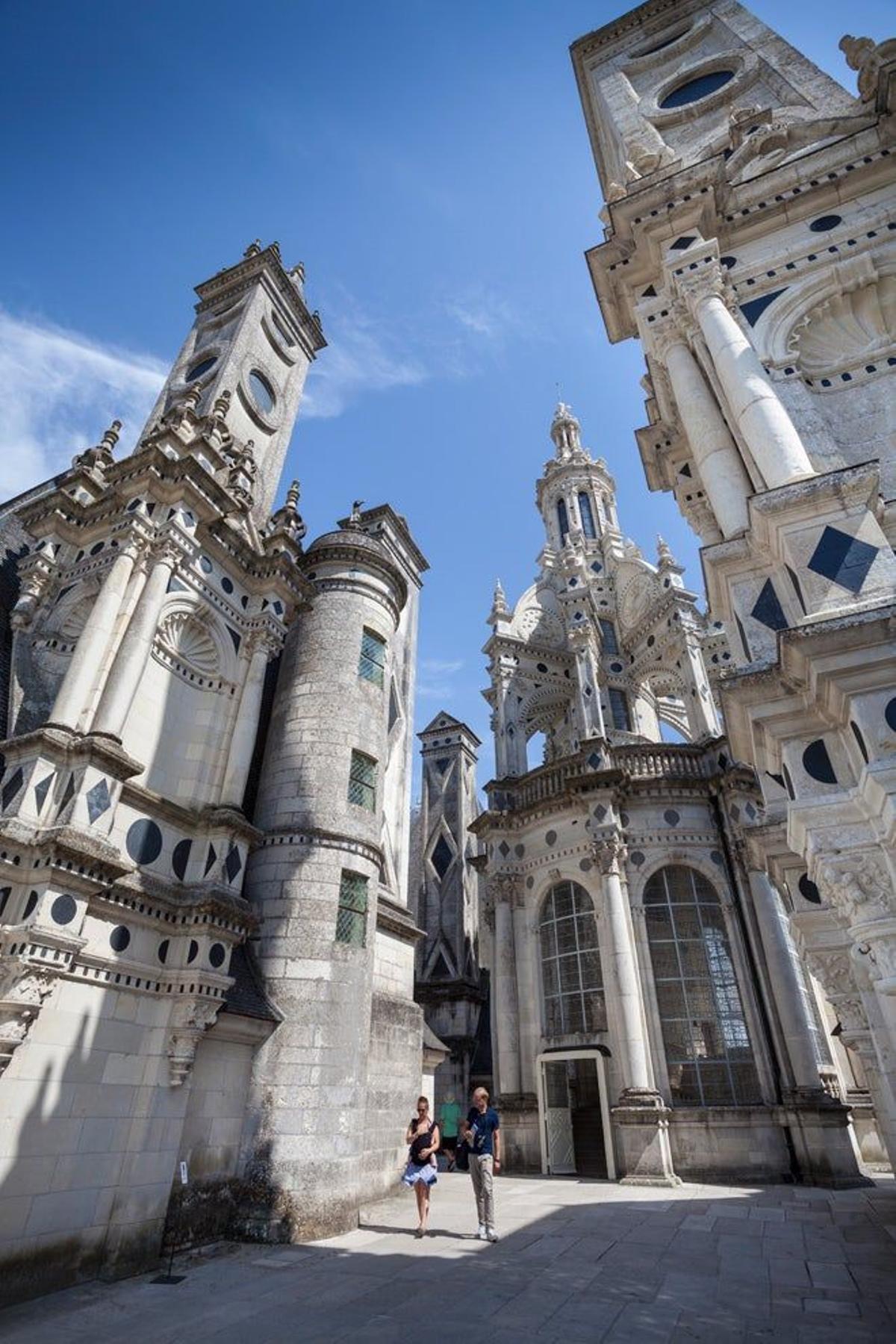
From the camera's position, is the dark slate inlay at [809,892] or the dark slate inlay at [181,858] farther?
the dark slate inlay at [181,858]

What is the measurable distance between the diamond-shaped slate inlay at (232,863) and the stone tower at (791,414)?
289 inches

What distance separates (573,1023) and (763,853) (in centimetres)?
1107

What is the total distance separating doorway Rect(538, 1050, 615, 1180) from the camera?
16453mm

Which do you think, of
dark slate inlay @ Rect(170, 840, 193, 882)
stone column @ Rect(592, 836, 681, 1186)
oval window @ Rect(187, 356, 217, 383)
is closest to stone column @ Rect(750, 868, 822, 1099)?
stone column @ Rect(592, 836, 681, 1186)

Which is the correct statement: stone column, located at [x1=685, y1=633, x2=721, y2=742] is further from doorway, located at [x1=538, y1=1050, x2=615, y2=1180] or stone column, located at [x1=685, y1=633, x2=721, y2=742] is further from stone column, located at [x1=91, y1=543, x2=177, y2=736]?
stone column, located at [x1=91, y1=543, x2=177, y2=736]

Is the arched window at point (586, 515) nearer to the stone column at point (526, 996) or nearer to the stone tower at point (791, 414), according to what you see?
the stone tower at point (791, 414)

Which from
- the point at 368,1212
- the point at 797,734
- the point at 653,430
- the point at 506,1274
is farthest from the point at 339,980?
the point at 653,430

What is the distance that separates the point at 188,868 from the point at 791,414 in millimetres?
9979

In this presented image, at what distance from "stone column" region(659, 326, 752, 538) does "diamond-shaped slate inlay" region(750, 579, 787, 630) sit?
797 millimetres

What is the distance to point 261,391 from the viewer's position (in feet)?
65.6

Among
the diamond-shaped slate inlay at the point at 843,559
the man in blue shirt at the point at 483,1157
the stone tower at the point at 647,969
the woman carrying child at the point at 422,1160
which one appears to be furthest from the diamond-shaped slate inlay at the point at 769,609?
the stone tower at the point at 647,969

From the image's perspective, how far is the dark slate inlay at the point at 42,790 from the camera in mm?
7932

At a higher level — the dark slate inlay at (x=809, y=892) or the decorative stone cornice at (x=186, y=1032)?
the dark slate inlay at (x=809, y=892)

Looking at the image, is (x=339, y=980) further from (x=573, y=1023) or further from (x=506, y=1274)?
(x=573, y=1023)
